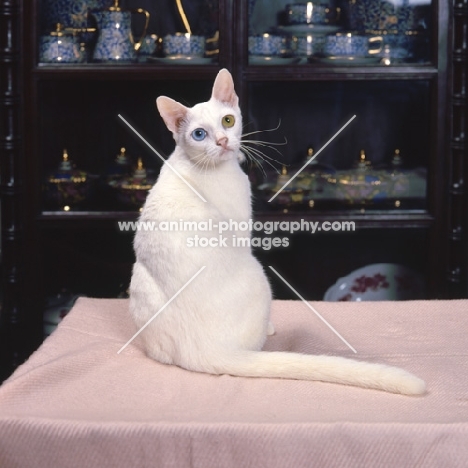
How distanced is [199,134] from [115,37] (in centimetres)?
117

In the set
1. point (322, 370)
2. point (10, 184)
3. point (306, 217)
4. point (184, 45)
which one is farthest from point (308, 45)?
point (322, 370)

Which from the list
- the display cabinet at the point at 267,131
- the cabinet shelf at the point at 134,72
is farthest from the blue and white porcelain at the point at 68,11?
the cabinet shelf at the point at 134,72

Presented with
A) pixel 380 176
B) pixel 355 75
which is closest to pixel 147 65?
pixel 355 75

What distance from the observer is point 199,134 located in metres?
1.12

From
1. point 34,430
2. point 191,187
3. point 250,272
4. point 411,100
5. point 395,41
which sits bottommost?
point 34,430

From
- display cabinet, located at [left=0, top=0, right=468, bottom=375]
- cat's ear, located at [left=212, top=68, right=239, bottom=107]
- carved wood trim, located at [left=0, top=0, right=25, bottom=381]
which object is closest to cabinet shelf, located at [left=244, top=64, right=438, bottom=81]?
display cabinet, located at [left=0, top=0, right=468, bottom=375]

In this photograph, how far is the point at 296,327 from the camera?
4.31 feet

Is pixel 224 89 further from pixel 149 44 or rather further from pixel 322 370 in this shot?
pixel 149 44

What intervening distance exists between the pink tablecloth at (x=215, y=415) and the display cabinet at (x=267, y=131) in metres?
1.01

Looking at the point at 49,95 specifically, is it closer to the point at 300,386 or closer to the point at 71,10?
the point at 71,10

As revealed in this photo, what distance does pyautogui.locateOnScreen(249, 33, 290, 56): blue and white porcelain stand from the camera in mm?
2166

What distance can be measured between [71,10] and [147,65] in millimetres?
282

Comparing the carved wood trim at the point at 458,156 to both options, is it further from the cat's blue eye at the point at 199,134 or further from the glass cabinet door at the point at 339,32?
the cat's blue eye at the point at 199,134

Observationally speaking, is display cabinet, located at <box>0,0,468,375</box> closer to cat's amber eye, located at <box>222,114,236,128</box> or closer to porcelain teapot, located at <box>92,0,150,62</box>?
porcelain teapot, located at <box>92,0,150,62</box>
